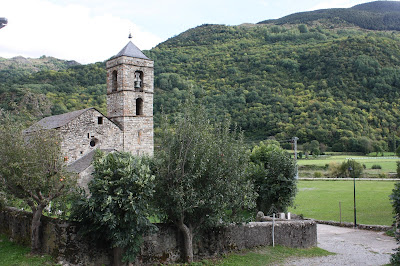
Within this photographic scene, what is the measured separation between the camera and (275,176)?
884 inches

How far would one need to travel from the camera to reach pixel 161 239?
45.6ft

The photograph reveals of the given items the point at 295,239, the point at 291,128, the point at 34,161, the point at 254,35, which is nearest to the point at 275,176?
the point at 295,239

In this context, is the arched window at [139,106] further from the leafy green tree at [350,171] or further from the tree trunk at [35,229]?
the leafy green tree at [350,171]

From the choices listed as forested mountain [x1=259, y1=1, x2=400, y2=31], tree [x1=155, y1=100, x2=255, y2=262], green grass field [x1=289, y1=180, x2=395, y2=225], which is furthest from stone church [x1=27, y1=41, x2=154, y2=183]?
forested mountain [x1=259, y1=1, x2=400, y2=31]

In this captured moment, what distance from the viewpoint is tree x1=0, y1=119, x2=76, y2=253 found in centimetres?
1241

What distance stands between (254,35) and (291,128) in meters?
81.4

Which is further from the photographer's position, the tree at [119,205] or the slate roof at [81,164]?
the slate roof at [81,164]

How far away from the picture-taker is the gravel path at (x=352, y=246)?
15.6 m

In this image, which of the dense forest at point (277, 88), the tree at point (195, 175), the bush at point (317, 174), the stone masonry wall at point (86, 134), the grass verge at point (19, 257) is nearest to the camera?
the grass verge at point (19, 257)

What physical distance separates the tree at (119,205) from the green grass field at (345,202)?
1363 cm

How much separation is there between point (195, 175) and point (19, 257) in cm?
695

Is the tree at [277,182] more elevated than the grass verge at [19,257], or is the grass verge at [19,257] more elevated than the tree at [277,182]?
the tree at [277,182]

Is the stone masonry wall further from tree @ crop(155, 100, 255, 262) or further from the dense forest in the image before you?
the dense forest

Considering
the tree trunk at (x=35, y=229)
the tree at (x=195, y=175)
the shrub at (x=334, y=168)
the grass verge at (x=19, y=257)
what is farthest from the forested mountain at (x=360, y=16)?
the grass verge at (x=19, y=257)
